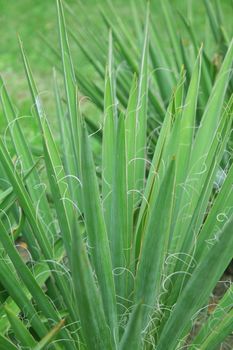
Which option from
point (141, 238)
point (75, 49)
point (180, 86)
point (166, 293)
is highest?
point (180, 86)

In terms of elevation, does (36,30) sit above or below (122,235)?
below

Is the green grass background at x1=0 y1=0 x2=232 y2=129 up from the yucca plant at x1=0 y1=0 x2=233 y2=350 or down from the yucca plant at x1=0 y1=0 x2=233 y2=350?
down

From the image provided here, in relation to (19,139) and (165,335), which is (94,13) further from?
(165,335)

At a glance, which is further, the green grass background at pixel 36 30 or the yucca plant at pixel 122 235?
the green grass background at pixel 36 30

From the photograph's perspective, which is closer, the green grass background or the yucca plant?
the yucca plant

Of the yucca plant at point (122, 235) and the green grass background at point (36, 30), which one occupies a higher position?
the yucca plant at point (122, 235)

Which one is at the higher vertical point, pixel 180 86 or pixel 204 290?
pixel 180 86

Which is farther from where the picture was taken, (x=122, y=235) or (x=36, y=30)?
(x=36, y=30)

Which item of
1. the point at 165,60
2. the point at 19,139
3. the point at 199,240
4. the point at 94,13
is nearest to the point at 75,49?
the point at 94,13
